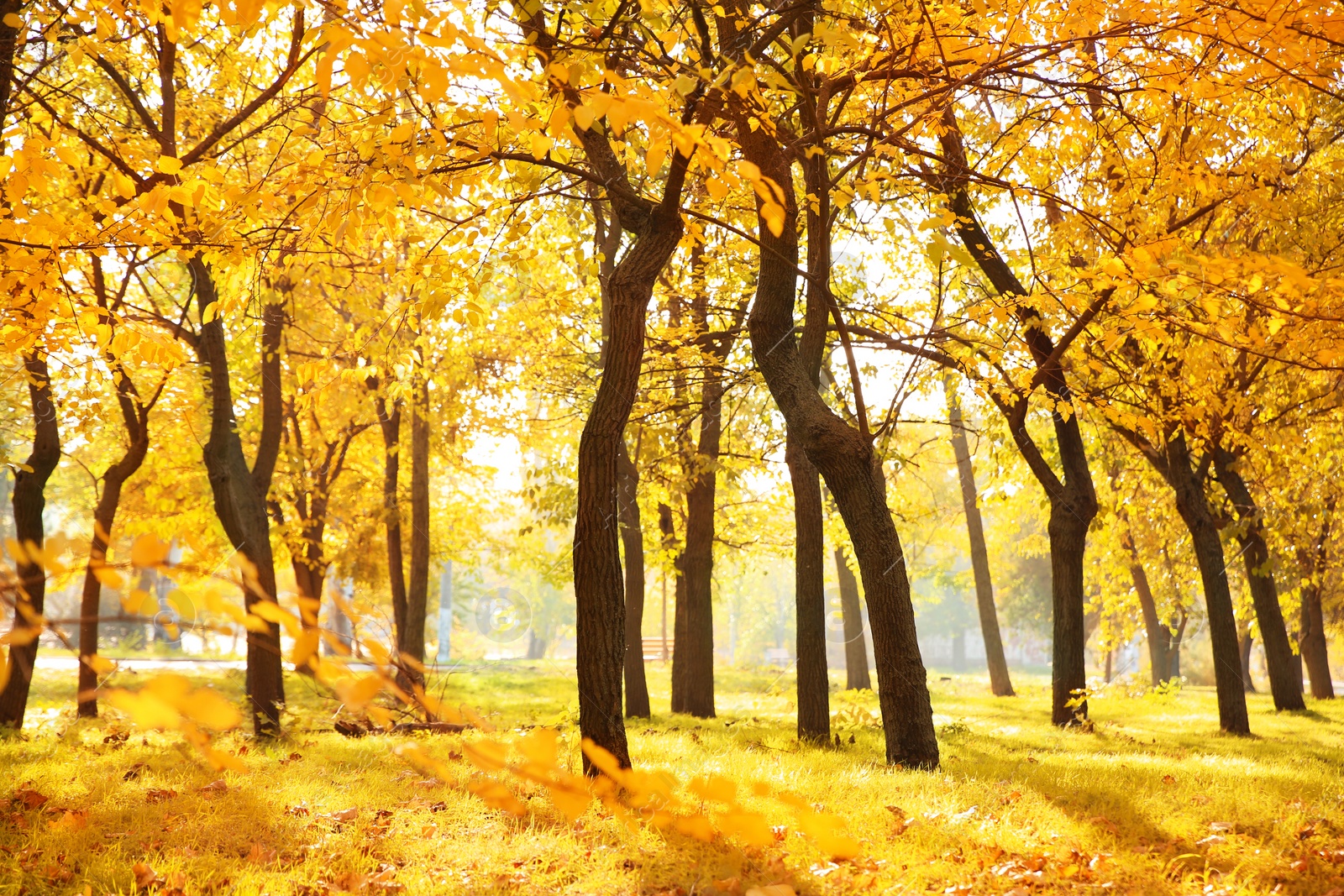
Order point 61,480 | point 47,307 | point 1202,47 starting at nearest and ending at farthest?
1. point 47,307
2. point 1202,47
3. point 61,480

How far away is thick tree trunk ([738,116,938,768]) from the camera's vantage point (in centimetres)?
628

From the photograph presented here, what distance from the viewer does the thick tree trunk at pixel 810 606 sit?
26.0 ft

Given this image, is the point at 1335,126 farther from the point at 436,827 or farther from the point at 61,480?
the point at 61,480

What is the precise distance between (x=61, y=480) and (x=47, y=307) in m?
22.7

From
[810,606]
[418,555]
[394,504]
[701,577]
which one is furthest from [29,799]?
[394,504]

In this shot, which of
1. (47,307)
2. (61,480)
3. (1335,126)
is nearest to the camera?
(47,307)

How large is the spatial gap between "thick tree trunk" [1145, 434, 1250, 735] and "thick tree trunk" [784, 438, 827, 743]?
15.6 feet

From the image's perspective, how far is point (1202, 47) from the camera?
5984 millimetres

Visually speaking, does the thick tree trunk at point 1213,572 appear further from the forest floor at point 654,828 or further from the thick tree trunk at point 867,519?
the thick tree trunk at point 867,519

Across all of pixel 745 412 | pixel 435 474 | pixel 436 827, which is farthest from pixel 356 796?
pixel 435 474

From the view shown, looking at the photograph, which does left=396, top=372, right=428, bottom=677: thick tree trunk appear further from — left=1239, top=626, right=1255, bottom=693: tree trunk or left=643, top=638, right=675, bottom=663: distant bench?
left=643, top=638, right=675, bottom=663: distant bench

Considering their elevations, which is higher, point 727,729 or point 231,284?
point 231,284

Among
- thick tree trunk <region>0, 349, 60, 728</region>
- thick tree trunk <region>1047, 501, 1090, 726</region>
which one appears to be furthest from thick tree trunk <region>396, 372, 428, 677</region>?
thick tree trunk <region>1047, 501, 1090, 726</region>

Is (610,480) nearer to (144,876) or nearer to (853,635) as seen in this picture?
(144,876)
